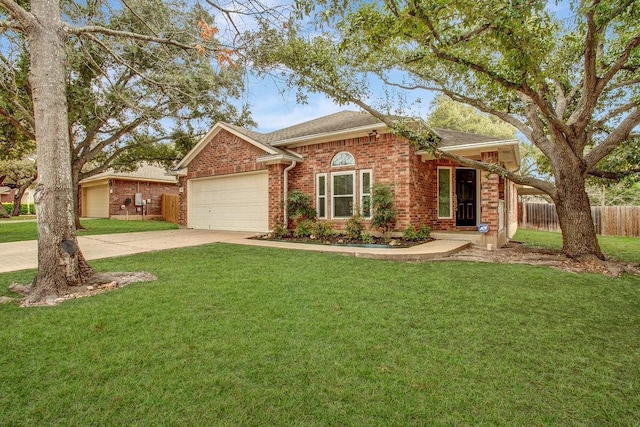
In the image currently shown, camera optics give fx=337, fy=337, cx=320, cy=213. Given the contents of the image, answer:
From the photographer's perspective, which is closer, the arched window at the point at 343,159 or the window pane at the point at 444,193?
the arched window at the point at 343,159

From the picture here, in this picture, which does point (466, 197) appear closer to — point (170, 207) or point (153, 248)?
point (153, 248)

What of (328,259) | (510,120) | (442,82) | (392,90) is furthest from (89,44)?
(510,120)

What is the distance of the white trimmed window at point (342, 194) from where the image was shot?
1047 centimetres

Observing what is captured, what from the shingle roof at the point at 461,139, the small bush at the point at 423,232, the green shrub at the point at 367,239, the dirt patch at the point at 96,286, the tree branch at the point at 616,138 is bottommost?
A: the dirt patch at the point at 96,286

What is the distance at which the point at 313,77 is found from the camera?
8.41m

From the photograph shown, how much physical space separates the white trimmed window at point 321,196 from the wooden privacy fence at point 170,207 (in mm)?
13450

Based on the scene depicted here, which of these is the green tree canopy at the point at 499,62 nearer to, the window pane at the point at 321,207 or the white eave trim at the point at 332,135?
the white eave trim at the point at 332,135

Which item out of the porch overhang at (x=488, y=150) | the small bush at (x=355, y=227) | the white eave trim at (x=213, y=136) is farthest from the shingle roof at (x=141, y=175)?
the porch overhang at (x=488, y=150)

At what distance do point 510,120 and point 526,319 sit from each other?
6639 mm

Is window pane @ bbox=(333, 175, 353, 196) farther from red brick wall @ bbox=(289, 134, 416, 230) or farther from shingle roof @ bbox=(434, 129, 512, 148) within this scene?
shingle roof @ bbox=(434, 129, 512, 148)

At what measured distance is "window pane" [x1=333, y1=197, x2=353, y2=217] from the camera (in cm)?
1056

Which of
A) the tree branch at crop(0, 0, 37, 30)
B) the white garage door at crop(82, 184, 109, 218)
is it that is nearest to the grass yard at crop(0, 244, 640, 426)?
the tree branch at crop(0, 0, 37, 30)

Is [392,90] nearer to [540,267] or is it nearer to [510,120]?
[510,120]

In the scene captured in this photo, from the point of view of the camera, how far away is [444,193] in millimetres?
11039
